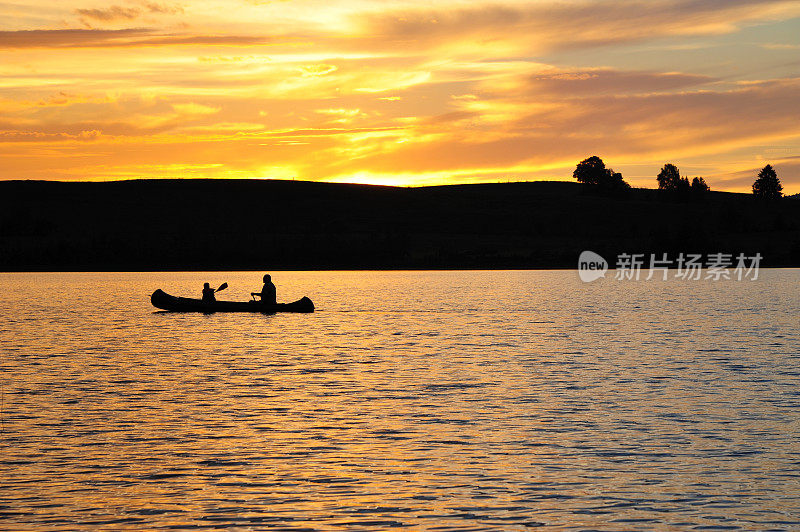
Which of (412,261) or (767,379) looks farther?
(412,261)

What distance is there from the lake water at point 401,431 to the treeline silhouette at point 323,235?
87737mm

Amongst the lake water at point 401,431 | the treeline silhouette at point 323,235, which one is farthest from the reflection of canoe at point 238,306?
the treeline silhouette at point 323,235

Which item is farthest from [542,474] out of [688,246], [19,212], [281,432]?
[19,212]

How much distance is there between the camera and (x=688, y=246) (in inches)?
5935

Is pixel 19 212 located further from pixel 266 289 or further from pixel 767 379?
pixel 767 379

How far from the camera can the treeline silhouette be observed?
135000 mm

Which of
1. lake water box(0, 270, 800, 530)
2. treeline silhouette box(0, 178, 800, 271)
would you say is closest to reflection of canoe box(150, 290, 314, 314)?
lake water box(0, 270, 800, 530)

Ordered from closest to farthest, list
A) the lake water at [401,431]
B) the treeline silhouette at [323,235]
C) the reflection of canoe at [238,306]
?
1. the lake water at [401,431]
2. the reflection of canoe at [238,306]
3. the treeline silhouette at [323,235]

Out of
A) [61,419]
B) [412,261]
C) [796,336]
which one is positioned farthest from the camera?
[412,261]

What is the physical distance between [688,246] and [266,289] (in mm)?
106494

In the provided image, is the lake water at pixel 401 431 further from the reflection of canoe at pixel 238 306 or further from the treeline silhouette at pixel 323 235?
the treeline silhouette at pixel 323 235

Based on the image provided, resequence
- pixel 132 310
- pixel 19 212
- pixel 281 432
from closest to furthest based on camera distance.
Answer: pixel 281 432 → pixel 132 310 → pixel 19 212

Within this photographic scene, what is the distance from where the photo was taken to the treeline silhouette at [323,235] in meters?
135

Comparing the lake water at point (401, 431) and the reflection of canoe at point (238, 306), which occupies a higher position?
the reflection of canoe at point (238, 306)
